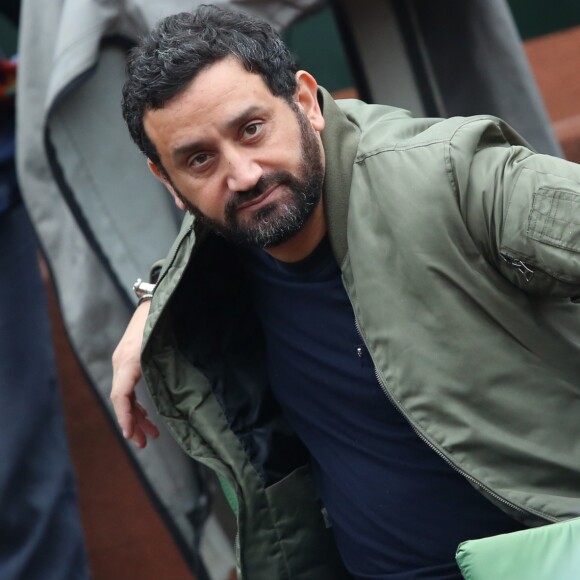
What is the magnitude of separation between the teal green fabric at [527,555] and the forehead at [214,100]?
79cm

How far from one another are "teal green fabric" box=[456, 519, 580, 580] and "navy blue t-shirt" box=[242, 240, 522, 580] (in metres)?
0.27

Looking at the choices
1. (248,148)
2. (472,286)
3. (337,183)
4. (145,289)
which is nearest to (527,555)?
(472,286)

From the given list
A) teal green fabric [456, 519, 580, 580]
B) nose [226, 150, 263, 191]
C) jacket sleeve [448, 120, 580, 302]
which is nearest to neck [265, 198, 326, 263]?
nose [226, 150, 263, 191]

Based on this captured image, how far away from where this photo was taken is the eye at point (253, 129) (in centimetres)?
188

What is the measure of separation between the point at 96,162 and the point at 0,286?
0.48 metres

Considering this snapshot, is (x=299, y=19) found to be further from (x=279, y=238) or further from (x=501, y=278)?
(x=501, y=278)

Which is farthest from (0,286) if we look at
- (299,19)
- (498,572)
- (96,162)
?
(498,572)

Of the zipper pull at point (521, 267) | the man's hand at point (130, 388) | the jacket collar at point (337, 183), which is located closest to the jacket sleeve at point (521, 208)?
the zipper pull at point (521, 267)

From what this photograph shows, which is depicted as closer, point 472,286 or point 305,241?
point 472,286

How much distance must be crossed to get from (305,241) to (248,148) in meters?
0.22

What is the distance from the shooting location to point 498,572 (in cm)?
162

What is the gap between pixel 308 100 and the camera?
200cm

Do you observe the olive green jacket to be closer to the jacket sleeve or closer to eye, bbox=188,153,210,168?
the jacket sleeve

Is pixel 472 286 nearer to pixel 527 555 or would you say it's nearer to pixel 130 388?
pixel 527 555
